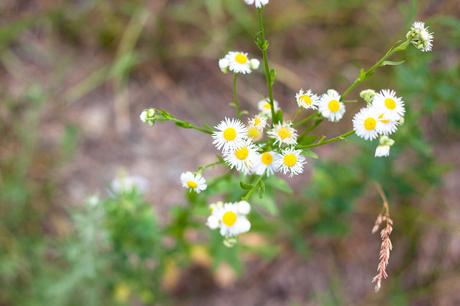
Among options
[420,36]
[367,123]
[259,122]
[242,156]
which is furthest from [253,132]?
[420,36]

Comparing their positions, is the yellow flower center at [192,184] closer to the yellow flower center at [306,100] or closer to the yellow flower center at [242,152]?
the yellow flower center at [242,152]

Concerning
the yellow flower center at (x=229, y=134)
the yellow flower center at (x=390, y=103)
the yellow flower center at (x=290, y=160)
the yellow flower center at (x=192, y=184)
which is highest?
the yellow flower center at (x=390, y=103)

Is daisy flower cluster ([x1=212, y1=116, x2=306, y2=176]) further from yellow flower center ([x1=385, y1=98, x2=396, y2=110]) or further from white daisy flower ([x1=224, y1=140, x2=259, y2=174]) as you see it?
yellow flower center ([x1=385, y1=98, x2=396, y2=110])

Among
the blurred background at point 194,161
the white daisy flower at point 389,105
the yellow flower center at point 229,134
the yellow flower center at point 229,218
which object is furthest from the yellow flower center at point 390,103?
the blurred background at point 194,161

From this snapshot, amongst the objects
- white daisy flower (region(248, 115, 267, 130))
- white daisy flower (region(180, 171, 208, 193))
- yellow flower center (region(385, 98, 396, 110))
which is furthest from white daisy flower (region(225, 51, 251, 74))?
yellow flower center (region(385, 98, 396, 110))

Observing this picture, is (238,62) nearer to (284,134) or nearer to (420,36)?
(284,134)
